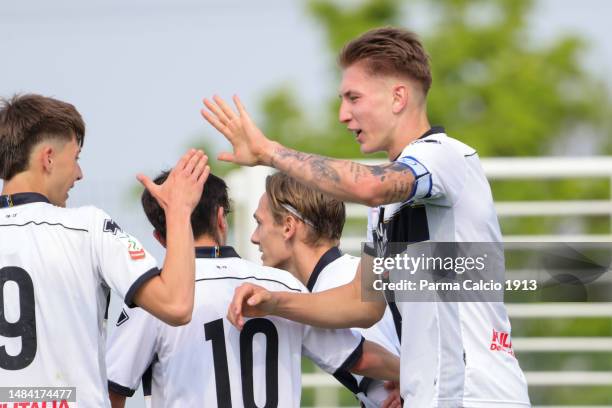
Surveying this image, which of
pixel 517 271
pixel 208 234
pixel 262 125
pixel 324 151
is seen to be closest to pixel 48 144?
pixel 208 234

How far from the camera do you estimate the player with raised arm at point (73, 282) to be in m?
4.00

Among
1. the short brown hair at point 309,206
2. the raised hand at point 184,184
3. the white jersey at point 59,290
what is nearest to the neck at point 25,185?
the white jersey at point 59,290

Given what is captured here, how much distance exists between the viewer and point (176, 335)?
14.7ft

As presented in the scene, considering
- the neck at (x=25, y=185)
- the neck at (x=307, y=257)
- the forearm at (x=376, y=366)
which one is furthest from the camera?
the neck at (x=307, y=257)

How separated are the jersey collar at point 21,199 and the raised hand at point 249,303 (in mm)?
816

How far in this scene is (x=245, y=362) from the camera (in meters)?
4.51

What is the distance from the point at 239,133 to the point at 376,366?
128 centimetres

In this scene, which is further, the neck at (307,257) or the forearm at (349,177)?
the neck at (307,257)

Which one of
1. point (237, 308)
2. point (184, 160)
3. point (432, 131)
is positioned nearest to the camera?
point (184, 160)

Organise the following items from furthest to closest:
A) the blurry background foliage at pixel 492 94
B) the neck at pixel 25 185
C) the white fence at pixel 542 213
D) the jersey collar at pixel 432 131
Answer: the blurry background foliage at pixel 492 94
the white fence at pixel 542 213
the jersey collar at pixel 432 131
the neck at pixel 25 185

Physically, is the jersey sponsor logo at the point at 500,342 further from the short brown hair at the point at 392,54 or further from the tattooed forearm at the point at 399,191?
the short brown hair at the point at 392,54

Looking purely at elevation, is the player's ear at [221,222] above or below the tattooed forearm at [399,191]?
above

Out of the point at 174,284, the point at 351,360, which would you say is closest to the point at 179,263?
the point at 174,284

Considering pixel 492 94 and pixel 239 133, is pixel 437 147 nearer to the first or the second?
pixel 239 133
